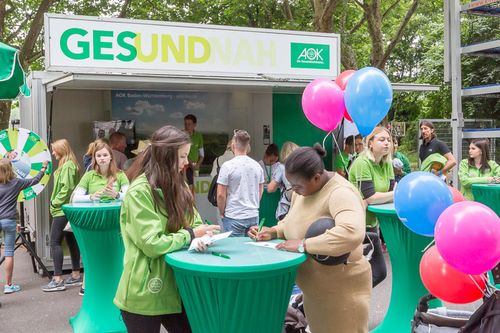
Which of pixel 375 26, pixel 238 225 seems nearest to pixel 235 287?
pixel 238 225

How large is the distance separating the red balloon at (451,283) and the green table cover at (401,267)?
59.4 inches

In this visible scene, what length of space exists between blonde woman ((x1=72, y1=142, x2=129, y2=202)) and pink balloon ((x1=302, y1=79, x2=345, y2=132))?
1.87m

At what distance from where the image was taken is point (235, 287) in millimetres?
2416

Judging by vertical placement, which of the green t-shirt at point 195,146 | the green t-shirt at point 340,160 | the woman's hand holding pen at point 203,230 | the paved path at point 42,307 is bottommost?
the paved path at point 42,307

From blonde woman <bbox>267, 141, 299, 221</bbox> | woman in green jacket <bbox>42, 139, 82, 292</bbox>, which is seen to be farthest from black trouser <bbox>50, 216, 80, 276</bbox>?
blonde woman <bbox>267, 141, 299, 221</bbox>

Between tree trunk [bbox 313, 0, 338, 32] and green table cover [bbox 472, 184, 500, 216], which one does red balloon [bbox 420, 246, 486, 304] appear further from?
tree trunk [bbox 313, 0, 338, 32]

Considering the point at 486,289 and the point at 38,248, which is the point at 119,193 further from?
the point at 486,289

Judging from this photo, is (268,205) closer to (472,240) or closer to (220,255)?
(220,255)

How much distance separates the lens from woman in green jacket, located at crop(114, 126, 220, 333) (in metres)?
2.53

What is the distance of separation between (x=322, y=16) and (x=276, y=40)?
4343 mm

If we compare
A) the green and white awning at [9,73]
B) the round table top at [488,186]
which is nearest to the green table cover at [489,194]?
the round table top at [488,186]

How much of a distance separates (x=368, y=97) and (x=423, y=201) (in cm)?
144

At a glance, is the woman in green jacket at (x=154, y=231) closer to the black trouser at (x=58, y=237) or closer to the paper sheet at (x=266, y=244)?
the paper sheet at (x=266, y=244)

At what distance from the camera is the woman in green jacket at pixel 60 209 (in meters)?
5.82
